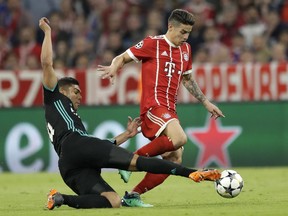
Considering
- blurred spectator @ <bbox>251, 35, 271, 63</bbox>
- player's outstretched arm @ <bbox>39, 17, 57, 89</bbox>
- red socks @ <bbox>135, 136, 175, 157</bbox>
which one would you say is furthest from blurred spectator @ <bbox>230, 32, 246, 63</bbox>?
player's outstretched arm @ <bbox>39, 17, 57, 89</bbox>

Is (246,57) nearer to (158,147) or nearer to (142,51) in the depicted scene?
(142,51)

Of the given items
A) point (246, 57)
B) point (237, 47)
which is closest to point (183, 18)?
point (246, 57)

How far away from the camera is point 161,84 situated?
36.1 ft

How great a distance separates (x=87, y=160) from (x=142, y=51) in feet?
5.28

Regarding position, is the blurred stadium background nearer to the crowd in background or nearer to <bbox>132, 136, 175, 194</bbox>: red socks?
the crowd in background

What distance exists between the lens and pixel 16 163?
1680cm

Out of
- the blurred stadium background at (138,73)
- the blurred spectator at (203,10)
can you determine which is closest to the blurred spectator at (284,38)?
the blurred stadium background at (138,73)

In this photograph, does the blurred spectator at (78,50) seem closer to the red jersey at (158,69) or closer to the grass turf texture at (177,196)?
the grass turf texture at (177,196)

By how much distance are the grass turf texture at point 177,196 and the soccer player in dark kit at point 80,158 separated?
0.17 meters

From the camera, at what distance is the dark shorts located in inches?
393

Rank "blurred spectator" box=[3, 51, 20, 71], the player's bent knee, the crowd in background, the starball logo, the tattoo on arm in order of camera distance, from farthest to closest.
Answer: the crowd in background → "blurred spectator" box=[3, 51, 20, 71] → the starball logo → the tattoo on arm → the player's bent knee

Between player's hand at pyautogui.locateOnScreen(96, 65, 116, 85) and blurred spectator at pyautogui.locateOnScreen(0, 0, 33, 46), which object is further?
blurred spectator at pyautogui.locateOnScreen(0, 0, 33, 46)

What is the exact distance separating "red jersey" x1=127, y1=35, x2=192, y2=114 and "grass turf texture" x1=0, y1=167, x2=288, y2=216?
113 cm

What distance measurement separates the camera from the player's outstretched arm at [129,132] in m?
10.7
